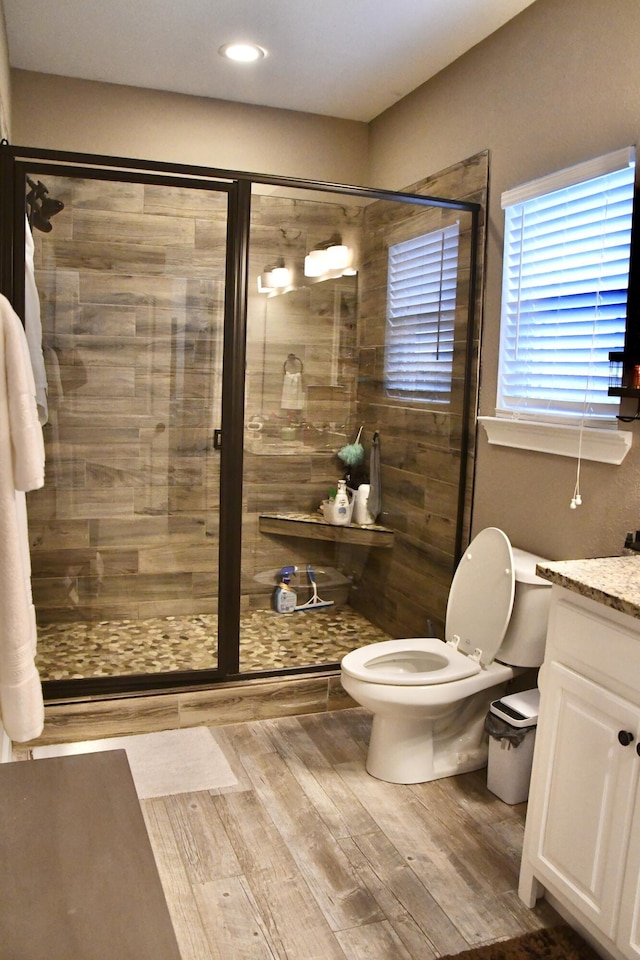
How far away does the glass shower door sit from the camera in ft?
9.37

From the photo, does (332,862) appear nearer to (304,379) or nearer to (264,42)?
(304,379)

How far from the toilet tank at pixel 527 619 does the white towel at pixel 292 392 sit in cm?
111

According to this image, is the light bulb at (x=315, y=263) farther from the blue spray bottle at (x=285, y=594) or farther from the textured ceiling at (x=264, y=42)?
the blue spray bottle at (x=285, y=594)

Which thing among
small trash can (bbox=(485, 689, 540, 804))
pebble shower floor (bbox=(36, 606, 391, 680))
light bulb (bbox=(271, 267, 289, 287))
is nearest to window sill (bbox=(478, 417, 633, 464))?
small trash can (bbox=(485, 689, 540, 804))

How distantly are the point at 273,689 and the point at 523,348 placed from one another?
1.65 metres

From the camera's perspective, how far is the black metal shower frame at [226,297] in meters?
2.66

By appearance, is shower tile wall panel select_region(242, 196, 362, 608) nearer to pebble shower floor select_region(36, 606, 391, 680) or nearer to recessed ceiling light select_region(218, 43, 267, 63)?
pebble shower floor select_region(36, 606, 391, 680)

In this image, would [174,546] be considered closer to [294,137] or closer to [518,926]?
[518,926]

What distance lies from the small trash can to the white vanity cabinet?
0.47m

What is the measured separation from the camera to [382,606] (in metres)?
3.52

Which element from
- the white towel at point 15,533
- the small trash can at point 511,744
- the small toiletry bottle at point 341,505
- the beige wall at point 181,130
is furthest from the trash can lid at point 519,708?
the beige wall at point 181,130

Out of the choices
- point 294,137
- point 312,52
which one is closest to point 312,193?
point 312,52

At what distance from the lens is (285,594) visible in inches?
133

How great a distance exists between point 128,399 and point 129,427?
4.2 inches
